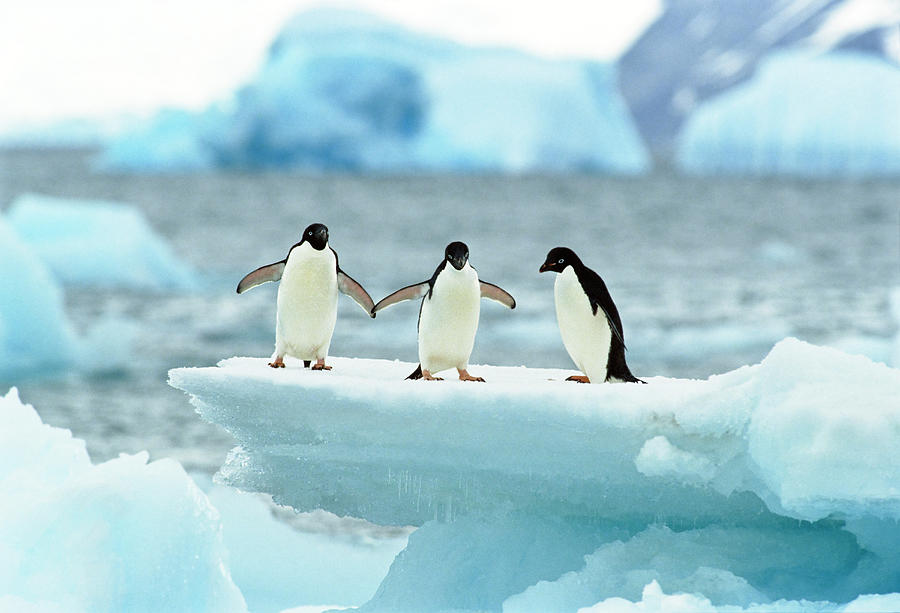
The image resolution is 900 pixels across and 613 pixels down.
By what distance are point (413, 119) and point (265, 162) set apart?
657 cm

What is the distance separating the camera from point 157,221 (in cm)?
3102

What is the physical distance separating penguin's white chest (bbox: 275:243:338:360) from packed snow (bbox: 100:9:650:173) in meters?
Answer: 31.6

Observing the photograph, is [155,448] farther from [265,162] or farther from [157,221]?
[265,162]

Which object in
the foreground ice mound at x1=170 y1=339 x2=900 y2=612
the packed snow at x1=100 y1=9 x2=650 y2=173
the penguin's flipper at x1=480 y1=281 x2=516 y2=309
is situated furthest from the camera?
the packed snow at x1=100 y1=9 x2=650 y2=173

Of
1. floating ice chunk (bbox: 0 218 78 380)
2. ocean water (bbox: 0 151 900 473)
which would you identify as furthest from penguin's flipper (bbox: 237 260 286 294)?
floating ice chunk (bbox: 0 218 78 380)

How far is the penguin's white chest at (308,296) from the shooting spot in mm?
3748

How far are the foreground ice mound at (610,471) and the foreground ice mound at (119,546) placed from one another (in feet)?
1.21

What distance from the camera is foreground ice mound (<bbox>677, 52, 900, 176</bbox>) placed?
37781mm

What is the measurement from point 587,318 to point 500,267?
18350 mm

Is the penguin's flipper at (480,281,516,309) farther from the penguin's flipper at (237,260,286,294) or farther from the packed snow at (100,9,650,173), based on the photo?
the packed snow at (100,9,650,173)

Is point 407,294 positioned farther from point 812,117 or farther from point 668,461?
point 812,117

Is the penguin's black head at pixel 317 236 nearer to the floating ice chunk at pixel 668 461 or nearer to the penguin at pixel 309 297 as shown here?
the penguin at pixel 309 297

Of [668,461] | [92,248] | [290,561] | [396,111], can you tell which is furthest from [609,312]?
[396,111]

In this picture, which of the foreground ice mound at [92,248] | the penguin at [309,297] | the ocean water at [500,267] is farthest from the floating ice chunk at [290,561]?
the foreground ice mound at [92,248]
